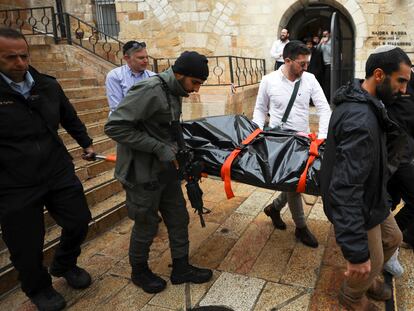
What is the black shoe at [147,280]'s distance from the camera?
290cm

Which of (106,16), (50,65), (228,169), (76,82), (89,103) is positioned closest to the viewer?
(228,169)

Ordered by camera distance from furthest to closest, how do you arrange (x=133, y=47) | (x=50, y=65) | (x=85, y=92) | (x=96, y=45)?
(x=96, y=45)
(x=50, y=65)
(x=85, y=92)
(x=133, y=47)

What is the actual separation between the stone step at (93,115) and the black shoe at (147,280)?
360cm

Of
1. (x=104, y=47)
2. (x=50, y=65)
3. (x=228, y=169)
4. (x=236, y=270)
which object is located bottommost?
(x=236, y=270)

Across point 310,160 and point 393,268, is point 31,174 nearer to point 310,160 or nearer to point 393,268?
point 310,160

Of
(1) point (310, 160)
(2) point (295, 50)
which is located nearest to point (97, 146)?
(2) point (295, 50)

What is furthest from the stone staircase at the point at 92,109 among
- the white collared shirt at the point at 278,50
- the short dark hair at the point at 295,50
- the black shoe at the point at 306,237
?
the short dark hair at the point at 295,50

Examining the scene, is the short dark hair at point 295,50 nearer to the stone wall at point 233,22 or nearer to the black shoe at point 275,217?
the black shoe at point 275,217

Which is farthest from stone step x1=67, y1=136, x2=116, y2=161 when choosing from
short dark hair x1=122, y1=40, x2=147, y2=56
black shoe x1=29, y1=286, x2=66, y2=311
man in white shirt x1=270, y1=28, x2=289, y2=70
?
man in white shirt x1=270, y1=28, x2=289, y2=70

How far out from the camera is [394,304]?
8.76 ft

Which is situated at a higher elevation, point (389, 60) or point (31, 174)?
point (389, 60)

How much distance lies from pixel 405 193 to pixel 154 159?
83.4 inches

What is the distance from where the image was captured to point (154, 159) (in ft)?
9.00

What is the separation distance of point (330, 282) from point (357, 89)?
164cm
